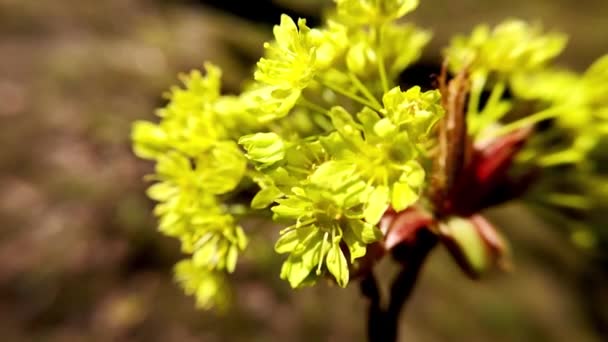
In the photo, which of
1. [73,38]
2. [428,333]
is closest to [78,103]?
[73,38]

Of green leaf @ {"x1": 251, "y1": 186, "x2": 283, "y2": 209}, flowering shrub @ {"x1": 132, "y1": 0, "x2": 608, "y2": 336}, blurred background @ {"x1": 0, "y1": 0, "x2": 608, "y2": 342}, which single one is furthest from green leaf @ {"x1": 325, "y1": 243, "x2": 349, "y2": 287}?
blurred background @ {"x1": 0, "y1": 0, "x2": 608, "y2": 342}

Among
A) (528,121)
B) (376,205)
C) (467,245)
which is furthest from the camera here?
(528,121)

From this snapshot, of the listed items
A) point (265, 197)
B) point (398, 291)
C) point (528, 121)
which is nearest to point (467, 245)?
point (398, 291)

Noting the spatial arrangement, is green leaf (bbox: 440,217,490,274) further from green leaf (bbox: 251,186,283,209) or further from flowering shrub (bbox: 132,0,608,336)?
green leaf (bbox: 251,186,283,209)

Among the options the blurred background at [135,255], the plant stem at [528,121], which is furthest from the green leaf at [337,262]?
the blurred background at [135,255]

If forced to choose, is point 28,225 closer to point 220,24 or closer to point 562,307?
point 220,24

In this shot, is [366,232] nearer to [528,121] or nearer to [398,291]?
[398,291]
